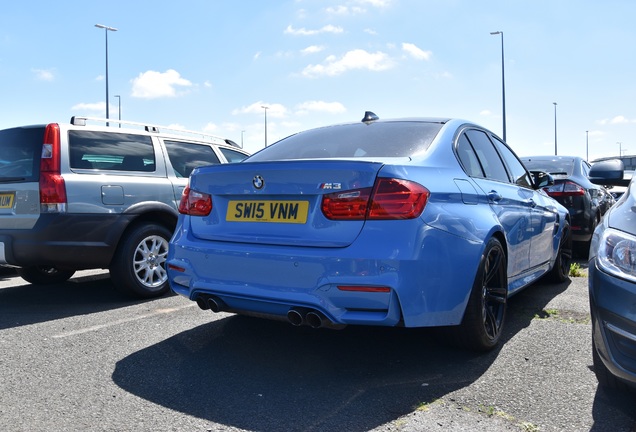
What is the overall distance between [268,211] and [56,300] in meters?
3.20

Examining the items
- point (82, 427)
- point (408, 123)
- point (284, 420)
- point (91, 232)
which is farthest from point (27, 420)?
point (408, 123)

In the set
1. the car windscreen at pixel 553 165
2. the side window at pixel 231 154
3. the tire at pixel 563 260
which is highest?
the side window at pixel 231 154

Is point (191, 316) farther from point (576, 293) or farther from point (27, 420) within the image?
point (576, 293)

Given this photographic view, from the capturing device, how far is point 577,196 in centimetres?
719

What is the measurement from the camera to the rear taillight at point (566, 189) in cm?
721

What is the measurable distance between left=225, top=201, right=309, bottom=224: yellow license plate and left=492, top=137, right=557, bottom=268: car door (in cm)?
218

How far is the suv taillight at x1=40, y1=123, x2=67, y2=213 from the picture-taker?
482 centimetres

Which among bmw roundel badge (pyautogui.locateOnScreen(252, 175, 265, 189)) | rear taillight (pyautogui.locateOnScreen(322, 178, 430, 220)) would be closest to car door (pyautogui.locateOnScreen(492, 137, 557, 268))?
rear taillight (pyautogui.locateOnScreen(322, 178, 430, 220))

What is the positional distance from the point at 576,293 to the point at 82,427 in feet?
14.7

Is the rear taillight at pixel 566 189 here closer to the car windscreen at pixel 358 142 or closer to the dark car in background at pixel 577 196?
the dark car in background at pixel 577 196

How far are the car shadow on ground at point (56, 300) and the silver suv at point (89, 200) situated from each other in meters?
0.32

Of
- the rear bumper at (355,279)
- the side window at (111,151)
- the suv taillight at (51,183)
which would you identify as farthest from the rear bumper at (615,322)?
the side window at (111,151)

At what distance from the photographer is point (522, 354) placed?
3.60m

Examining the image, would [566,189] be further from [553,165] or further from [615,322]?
[615,322]
